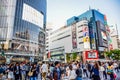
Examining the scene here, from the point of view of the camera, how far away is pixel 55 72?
9305 millimetres

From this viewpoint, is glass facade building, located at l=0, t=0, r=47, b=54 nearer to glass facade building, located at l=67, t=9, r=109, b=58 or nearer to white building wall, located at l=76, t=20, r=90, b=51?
white building wall, located at l=76, t=20, r=90, b=51

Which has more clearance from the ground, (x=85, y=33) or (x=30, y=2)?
(x=30, y=2)

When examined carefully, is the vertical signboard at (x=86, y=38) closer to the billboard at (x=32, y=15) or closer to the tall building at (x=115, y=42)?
the billboard at (x=32, y=15)

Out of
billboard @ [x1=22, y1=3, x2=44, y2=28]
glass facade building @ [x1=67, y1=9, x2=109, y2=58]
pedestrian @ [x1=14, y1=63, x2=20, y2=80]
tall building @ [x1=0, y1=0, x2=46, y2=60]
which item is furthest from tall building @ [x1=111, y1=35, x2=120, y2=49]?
pedestrian @ [x1=14, y1=63, x2=20, y2=80]

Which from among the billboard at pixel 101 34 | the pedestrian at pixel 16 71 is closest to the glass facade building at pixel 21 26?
the billboard at pixel 101 34

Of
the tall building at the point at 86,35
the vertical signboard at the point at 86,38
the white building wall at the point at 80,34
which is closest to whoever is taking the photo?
the vertical signboard at the point at 86,38

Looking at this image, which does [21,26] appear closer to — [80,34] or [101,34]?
[80,34]

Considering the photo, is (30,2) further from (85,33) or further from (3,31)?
(85,33)

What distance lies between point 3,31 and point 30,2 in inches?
610

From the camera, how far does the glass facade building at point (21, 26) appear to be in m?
46.7

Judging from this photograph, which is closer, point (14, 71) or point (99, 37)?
point (14, 71)

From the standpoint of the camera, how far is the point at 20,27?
50.1 meters

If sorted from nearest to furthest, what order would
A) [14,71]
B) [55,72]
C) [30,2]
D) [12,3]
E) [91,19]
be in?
[55,72]
[14,71]
[12,3]
[30,2]
[91,19]

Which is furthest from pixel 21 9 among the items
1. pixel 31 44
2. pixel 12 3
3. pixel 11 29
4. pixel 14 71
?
pixel 14 71
